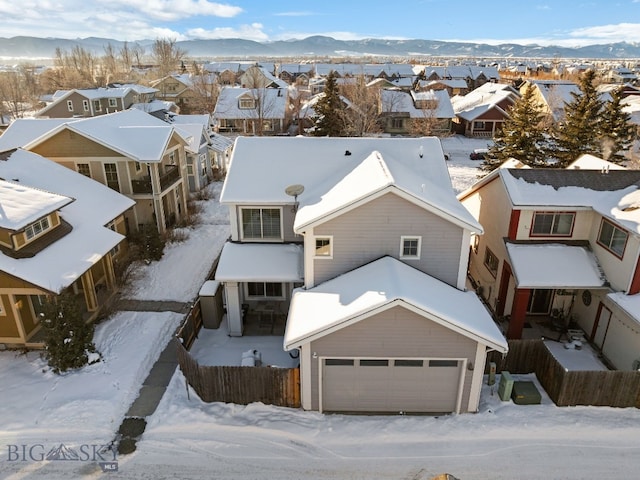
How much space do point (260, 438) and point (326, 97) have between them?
39.6 meters

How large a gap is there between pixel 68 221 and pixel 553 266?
2192cm

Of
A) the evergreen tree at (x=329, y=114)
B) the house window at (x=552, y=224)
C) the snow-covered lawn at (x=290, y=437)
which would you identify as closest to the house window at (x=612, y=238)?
the house window at (x=552, y=224)

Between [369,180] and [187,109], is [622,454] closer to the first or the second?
[369,180]

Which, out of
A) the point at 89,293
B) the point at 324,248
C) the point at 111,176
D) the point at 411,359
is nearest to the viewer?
the point at 411,359

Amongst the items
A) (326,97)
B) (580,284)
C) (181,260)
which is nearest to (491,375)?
(580,284)

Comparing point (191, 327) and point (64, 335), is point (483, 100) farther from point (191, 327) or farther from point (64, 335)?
point (64, 335)

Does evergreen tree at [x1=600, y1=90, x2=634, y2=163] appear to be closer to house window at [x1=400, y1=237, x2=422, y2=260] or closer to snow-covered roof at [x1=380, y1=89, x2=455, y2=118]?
house window at [x1=400, y1=237, x2=422, y2=260]

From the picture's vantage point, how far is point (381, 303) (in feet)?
42.3

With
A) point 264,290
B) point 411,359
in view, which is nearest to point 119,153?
point 264,290

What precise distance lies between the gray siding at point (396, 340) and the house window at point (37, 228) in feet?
42.7

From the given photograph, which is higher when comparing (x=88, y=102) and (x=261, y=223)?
(x=88, y=102)

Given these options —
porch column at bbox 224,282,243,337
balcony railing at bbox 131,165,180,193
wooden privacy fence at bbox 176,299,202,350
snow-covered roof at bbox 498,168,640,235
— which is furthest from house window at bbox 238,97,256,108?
snow-covered roof at bbox 498,168,640,235

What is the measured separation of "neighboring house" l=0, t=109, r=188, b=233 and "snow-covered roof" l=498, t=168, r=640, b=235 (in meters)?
19.9

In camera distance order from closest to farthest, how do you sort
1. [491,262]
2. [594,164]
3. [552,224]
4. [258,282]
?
[552,224] → [258,282] → [594,164] → [491,262]
